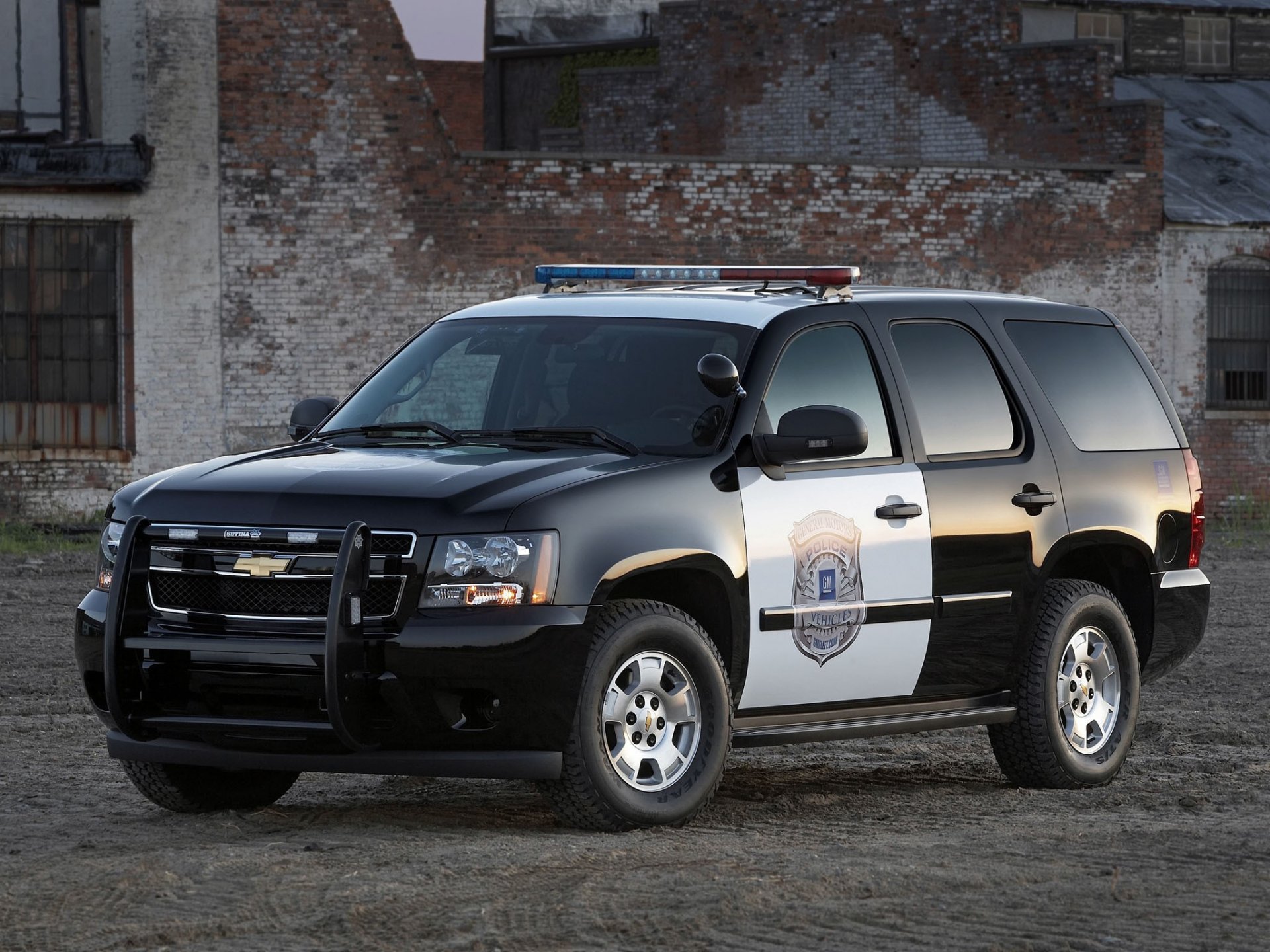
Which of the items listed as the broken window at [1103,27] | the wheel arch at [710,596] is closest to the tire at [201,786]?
the wheel arch at [710,596]

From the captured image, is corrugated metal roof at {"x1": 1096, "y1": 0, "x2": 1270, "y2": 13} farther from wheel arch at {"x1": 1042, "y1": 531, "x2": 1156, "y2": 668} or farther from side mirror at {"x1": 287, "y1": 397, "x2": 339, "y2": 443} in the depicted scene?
side mirror at {"x1": 287, "y1": 397, "x2": 339, "y2": 443}

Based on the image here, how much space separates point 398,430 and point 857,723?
2.00 meters

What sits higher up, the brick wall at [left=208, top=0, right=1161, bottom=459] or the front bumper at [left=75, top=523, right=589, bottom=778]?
the brick wall at [left=208, top=0, right=1161, bottom=459]

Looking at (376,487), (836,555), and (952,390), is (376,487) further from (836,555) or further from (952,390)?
(952,390)

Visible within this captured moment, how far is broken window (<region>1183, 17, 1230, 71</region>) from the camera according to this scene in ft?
122

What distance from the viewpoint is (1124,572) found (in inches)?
354

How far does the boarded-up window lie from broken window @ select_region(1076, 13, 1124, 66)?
66.2 feet

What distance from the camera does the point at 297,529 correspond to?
6.71 metres

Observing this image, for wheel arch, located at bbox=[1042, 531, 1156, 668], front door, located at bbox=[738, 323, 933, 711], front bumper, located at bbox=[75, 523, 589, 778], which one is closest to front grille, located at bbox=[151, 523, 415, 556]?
front bumper, located at bbox=[75, 523, 589, 778]

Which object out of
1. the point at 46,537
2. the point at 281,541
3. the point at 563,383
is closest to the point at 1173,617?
the point at 563,383

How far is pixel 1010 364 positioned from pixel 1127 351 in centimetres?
86

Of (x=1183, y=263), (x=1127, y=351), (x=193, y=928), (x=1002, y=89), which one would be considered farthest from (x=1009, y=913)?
(x=1002, y=89)

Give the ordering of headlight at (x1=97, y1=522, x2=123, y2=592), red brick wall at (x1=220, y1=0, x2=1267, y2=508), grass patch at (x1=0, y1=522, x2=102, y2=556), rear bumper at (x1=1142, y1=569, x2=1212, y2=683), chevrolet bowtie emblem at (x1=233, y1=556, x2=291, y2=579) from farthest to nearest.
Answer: red brick wall at (x1=220, y1=0, x2=1267, y2=508) < grass patch at (x1=0, y1=522, x2=102, y2=556) < rear bumper at (x1=1142, y1=569, x2=1212, y2=683) < headlight at (x1=97, y1=522, x2=123, y2=592) < chevrolet bowtie emblem at (x1=233, y1=556, x2=291, y2=579)

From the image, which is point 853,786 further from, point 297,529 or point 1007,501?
point 297,529
